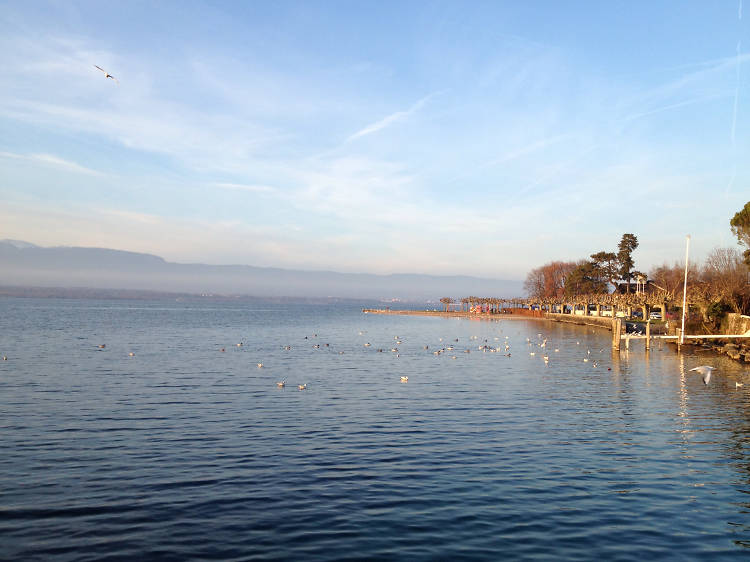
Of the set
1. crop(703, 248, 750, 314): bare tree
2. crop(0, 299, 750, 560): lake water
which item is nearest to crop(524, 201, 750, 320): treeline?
crop(703, 248, 750, 314): bare tree

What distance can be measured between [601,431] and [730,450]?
170 inches

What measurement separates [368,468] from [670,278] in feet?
341

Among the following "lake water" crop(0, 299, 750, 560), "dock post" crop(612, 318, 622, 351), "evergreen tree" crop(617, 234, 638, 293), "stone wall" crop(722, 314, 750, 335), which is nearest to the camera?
"lake water" crop(0, 299, 750, 560)

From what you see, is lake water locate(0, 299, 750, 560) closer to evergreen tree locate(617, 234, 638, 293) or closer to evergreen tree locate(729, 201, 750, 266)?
evergreen tree locate(729, 201, 750, 266)

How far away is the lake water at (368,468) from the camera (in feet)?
39.9

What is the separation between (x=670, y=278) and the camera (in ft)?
345

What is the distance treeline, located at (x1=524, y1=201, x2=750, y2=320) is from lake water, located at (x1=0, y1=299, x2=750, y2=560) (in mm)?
30172

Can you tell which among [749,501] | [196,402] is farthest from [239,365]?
[749,501]

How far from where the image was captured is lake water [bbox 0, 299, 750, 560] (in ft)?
39.9

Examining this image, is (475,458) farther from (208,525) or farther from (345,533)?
(208,525)

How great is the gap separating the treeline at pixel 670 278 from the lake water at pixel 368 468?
30.2 meters

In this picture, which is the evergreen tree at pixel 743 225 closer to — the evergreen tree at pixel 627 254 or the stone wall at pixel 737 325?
the stone wall at pixel 737 325

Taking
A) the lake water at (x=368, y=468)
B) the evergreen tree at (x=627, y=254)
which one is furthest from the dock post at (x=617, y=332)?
the evergreen tree at (x=627, y=254)

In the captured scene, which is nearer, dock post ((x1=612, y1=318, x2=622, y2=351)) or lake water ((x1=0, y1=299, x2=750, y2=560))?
lake water ((x1=0, y1=299, x2=750, y2=560))
